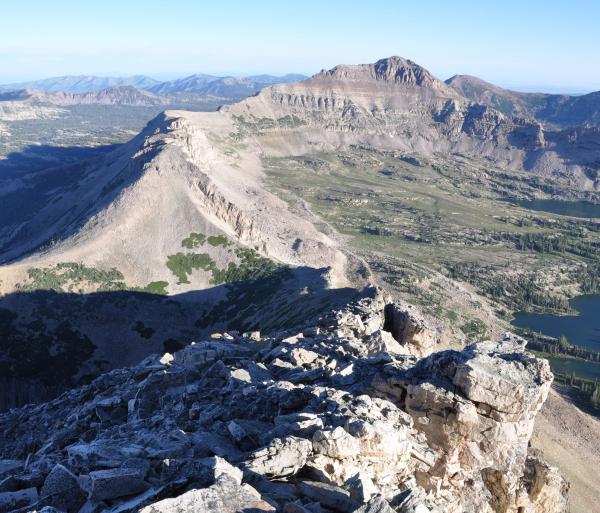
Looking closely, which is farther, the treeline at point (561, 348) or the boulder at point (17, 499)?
the treeline at point (561, 348)

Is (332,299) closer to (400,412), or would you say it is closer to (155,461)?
(400,412)

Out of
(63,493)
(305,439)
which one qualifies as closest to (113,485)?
(63,493)

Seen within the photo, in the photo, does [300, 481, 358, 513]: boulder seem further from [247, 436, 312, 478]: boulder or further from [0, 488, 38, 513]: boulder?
[0, 488, 38, 513]: boulder

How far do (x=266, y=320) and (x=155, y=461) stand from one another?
74782mm

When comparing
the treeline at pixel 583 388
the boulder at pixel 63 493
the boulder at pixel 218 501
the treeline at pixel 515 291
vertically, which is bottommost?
the treeline at pixel 583 388

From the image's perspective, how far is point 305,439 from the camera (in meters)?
24.6

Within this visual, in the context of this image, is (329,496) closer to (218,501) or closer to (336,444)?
(336,444)

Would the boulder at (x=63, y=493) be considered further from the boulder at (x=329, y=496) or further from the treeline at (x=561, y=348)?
the treeline at (x=561, y=348)

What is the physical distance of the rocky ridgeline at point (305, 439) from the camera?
70.2 feet

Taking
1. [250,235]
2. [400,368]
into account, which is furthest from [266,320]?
[400,368]

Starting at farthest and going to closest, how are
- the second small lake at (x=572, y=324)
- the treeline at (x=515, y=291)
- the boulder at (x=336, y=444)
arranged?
the treeline at (x=515, y=291)
the second small lake at (x=572, y=324)
the boulder at (x=336, y=444)

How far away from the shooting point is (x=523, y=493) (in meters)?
35.6

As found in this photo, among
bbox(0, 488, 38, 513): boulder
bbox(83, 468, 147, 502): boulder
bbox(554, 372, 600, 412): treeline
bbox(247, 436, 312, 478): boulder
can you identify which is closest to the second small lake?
bbox(554, 372, 600, 412): treeline

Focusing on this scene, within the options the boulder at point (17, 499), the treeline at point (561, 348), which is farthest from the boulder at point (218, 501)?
the treeline at point (561, 348)
